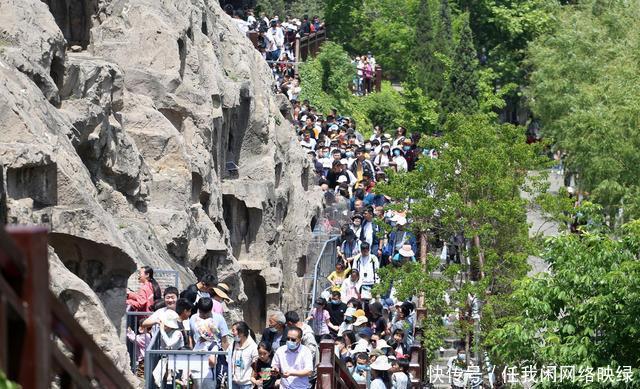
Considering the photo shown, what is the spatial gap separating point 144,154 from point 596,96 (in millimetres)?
20338

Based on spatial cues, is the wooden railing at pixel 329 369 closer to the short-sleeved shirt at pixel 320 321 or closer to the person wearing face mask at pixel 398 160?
the short-sleeved shirt at pixel 320 321

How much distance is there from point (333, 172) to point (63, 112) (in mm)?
16879

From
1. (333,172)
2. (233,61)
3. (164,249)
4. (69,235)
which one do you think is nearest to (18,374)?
(69,235)

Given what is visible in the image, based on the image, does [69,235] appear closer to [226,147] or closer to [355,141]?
[226,147]

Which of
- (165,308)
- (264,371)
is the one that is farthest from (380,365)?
(165,308)

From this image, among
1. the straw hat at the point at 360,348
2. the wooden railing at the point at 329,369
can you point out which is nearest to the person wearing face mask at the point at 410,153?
the straw hat at the point at 360,348

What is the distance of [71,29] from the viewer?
83.4 ft

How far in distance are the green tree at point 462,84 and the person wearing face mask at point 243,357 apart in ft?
123

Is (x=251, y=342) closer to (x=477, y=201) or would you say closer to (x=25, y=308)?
(x=25, y=308)

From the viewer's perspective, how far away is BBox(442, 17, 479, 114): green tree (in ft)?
174

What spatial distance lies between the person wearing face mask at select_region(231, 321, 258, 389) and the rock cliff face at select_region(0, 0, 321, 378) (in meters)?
1.19

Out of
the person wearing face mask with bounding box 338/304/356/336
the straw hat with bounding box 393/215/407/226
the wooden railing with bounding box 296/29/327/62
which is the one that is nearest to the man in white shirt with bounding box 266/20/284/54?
the wooden railing with bounding box 296/29/327/62

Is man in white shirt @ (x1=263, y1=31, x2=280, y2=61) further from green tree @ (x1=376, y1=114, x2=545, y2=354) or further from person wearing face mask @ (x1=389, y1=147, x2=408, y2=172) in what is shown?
green tree @ (x1=376, y1=114, x2=545, y2=354)

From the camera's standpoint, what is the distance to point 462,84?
53.8m
